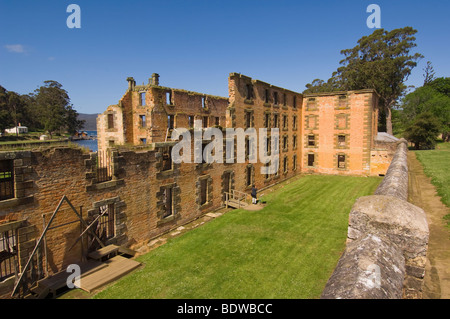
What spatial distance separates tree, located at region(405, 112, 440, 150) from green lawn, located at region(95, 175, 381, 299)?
3581cm

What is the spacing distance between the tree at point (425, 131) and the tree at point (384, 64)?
4736 mm

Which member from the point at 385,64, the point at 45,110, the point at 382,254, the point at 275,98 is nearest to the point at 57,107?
the point at 45,110

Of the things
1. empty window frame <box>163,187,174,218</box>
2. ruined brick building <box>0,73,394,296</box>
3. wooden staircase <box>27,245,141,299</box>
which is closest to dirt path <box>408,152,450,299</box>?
wooden staircase <box>27,245,141,299</box>

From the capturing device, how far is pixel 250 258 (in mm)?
14062

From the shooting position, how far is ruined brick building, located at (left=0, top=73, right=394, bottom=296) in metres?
11.0

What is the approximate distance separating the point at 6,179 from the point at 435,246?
14.3 meters

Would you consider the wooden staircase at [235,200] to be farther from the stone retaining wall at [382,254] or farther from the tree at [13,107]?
the tree at [13,107]

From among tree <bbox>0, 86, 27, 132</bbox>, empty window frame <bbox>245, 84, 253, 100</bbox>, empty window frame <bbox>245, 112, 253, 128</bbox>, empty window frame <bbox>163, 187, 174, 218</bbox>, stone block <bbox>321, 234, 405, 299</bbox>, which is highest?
tree <bbox>0, 86, 27, 132</bbox>

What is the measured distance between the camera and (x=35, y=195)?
1105 centimetres

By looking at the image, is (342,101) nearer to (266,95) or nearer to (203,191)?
(266,95)

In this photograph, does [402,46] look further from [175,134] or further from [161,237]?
[161,237]

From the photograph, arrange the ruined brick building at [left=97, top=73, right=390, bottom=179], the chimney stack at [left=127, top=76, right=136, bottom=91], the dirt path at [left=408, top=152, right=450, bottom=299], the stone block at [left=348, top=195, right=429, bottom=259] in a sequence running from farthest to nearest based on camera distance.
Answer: the chimney stack at [left=127, top=76, right=136, bottom=91]
the ruined brick building at [left=97, top=73, right=390, bottom=179]
the dirt path at [left=408, top=152, right=450, bottom=299]
the stone block at [left=348, top=195, right=429, bottom=259]

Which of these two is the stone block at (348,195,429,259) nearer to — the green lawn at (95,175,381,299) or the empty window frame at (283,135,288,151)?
the green lawn at (95,175,381,299)
